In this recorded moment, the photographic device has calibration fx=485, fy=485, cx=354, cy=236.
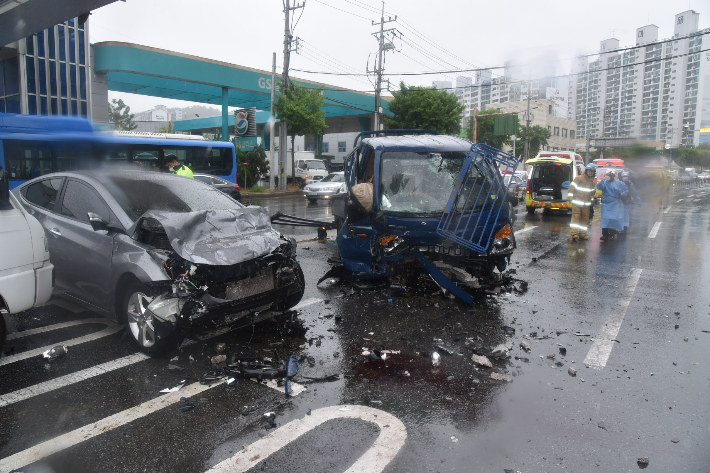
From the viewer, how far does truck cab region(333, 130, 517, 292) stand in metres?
6.16

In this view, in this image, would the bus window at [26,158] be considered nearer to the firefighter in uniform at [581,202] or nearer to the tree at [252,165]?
the tree at [252,165]

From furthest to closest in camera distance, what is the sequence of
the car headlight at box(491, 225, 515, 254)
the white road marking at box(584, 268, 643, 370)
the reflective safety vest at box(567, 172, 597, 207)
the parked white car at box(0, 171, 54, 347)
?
the reflective safety vest at box(567, 172, 597, 207) → the car headlight at box(491, 225, 515, 254) → the white road marking at box(584, 268, 643, 370) → the parked white car at box(0, 171, 54, 347)

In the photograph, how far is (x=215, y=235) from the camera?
459 cm

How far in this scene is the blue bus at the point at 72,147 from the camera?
14.1 m

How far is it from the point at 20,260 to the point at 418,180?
464 centimetres

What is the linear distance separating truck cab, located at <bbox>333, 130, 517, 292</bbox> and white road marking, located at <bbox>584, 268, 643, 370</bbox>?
145 centimetres

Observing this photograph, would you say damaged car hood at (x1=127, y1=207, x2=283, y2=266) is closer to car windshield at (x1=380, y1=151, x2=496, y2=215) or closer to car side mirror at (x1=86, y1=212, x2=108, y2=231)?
car side mirror at (x1=86, y1=212, x2=108, y2=231)

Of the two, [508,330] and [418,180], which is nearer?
[508,330]

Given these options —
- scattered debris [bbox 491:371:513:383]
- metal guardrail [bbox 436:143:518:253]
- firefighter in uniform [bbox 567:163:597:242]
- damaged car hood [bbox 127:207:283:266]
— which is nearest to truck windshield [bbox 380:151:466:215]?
metal guardrail [bbox 436:143:518:253]

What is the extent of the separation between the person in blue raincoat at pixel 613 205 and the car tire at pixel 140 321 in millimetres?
10930

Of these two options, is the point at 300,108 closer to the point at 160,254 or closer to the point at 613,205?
the point at 613,205

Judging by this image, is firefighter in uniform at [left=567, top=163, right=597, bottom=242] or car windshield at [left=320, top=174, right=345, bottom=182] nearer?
firefighter in uniform at [left=567, top=163, right=597, bottom=242]

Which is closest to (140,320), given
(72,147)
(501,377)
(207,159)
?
(501,377)

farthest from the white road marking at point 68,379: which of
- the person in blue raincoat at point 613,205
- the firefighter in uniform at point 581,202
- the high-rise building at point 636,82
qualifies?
the high-rise building at point 636,82
